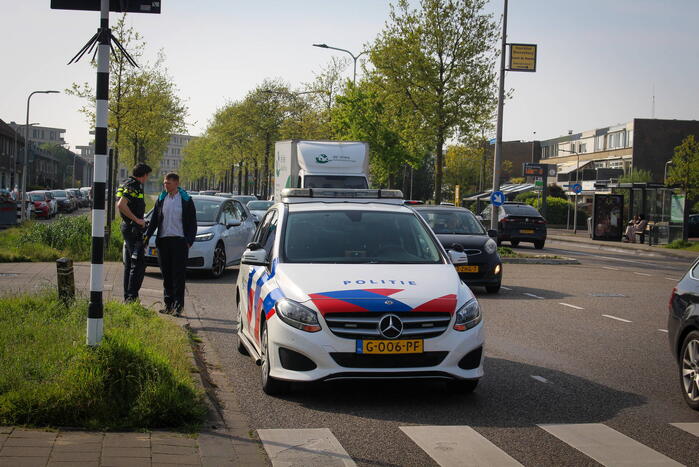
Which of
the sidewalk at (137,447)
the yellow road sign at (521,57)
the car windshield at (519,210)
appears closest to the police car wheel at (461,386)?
the sidewalk at (137,447)

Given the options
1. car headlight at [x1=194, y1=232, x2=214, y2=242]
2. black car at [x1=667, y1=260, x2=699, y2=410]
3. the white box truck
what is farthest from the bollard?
the white box truck

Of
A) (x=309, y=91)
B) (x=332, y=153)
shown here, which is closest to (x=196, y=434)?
(x=332, y=153)

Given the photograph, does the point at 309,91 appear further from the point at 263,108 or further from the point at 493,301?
the point at 493,301

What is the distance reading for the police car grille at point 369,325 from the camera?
22.1 feet

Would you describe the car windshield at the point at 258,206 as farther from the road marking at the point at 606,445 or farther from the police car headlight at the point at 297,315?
the road marking at the point at 606,445

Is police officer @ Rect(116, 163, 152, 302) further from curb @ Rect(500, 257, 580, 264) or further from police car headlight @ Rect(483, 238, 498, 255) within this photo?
curb @ Rect(500, 257, 580, 264)

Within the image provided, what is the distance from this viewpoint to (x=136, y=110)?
40.4 meters

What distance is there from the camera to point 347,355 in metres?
6.72

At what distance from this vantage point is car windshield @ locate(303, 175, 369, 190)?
2676 centimetres

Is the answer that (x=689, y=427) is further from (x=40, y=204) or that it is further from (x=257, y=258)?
(x=40, y=204)

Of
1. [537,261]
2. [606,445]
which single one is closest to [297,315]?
[606,445]

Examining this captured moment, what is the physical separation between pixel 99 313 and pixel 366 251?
258 cm

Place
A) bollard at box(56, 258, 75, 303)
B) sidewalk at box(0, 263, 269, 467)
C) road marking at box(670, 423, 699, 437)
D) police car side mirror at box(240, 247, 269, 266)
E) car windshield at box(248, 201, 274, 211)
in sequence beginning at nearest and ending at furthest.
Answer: sidewalk at box(0, 263, 269, 467) → road marking at box(670, 423, 699, 437) → police car side mirror at box(240, 247, 269, 266) → bollard at box(56, 258, 75, 303) → car windshield at box(248, 201, 274, 211)

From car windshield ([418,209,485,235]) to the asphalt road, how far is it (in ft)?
16.5
